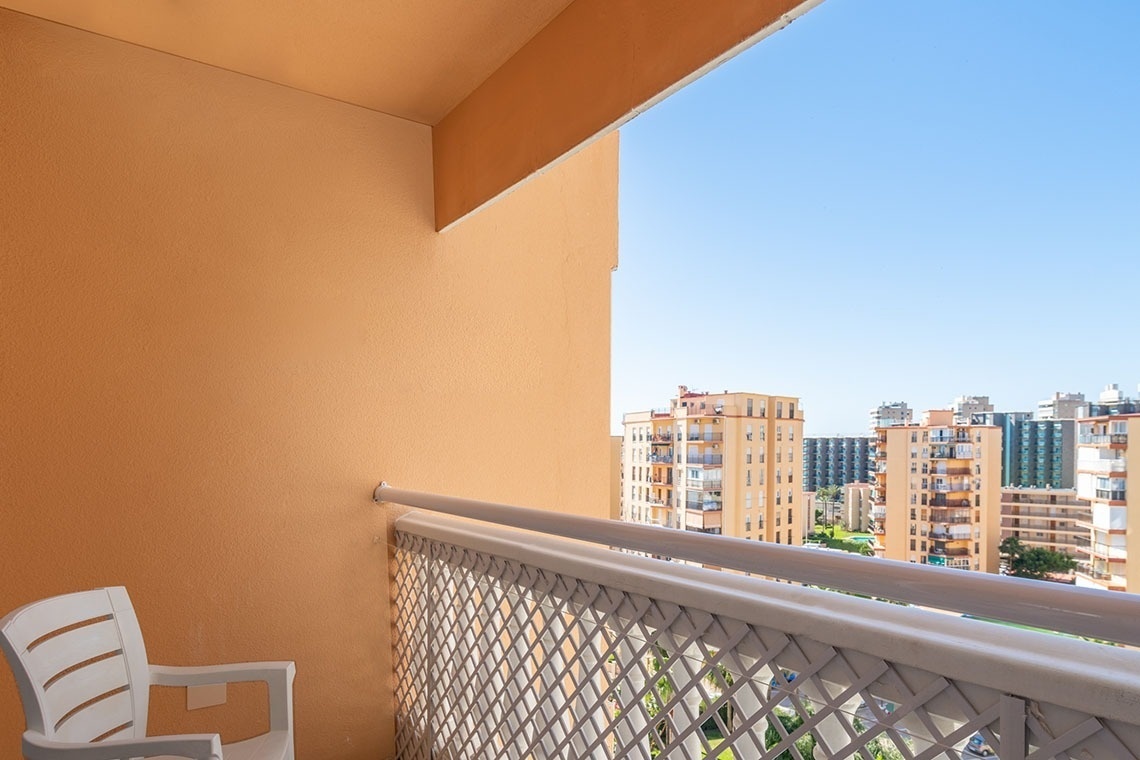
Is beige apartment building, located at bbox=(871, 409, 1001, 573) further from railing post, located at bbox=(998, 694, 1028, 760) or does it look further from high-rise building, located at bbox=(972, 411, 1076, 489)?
railing post, located at bbox=(998, 694, 1028, 760)

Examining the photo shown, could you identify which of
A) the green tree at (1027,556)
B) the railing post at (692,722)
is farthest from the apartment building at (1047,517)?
the railing post at (692,722)

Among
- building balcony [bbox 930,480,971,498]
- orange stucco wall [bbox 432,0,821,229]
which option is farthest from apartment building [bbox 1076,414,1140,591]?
orange stucco wall [bbox 432,0,821,229]

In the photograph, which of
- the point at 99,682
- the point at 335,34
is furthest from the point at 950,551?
the point at 335,34

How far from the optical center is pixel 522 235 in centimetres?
325

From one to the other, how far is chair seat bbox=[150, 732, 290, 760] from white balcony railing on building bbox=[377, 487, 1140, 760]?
619mm

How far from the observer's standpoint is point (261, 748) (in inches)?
65.7

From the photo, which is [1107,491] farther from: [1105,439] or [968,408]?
[968,408]

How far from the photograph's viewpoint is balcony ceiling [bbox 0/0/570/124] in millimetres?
2000

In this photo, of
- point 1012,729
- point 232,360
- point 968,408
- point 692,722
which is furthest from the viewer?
point 968,408

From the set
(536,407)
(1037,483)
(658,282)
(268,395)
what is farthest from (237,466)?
(658,282)

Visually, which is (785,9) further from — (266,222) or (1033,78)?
(1033,78)

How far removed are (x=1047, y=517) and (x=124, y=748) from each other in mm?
2755

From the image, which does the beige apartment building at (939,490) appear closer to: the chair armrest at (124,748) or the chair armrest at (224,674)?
the chair armrest at (224,674)

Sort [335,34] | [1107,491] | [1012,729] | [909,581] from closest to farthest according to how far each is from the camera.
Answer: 1. [1012,729]
2. [909,581]
3. [1107,491]
4. [335,34]
